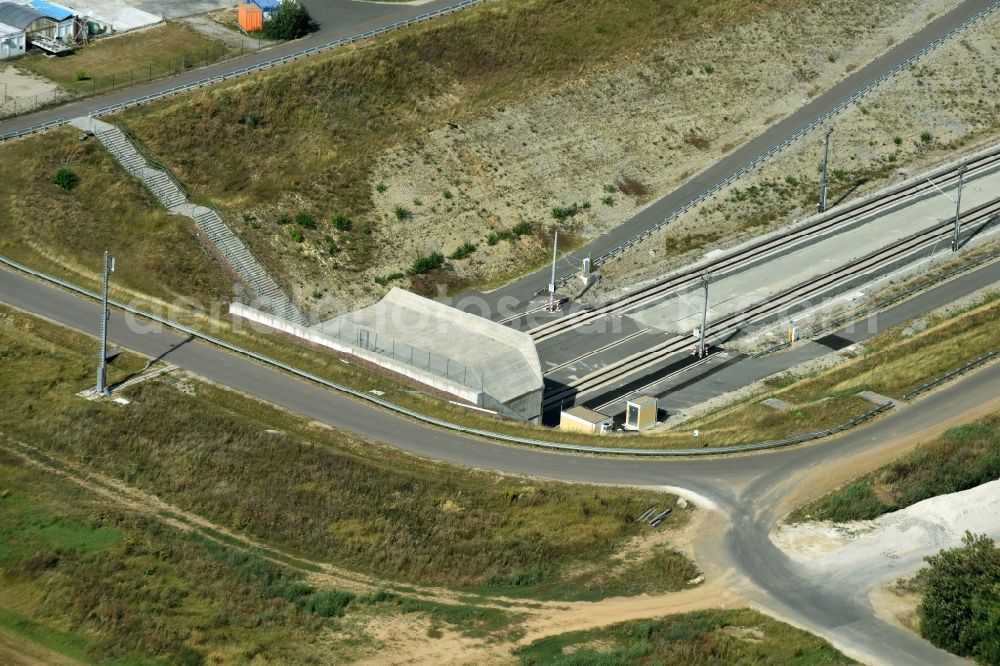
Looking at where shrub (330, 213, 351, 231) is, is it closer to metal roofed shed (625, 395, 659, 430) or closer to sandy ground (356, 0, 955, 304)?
sandy ground (356, 0, 955, 304)

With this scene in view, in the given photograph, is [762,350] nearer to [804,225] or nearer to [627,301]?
[627,301]

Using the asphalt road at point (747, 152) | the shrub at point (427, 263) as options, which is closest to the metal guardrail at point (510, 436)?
the shrub at point (427, 263)

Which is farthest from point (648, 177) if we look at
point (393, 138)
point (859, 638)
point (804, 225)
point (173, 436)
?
point (859, 638)

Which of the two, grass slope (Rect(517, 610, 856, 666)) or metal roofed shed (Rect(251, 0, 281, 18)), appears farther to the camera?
metal roofed shed (Rect(251, 0, 281, 18))

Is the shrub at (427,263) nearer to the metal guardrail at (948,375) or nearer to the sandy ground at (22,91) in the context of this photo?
the sandy ground at (22,91)

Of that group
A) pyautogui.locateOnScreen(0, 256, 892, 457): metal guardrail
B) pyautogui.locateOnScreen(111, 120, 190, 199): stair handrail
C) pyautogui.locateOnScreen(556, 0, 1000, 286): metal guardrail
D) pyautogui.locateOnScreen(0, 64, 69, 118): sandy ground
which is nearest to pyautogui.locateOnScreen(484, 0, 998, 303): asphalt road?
pyautogui.locateOnScreen(556, 0, 1000, 286): metal guardrail
